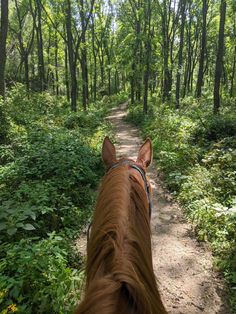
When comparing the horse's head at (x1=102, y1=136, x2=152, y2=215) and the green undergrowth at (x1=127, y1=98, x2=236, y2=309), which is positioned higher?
the horse's head at (x1=102, y1=136, x2=152, y2=215)

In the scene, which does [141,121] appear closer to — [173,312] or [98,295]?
[173,312]

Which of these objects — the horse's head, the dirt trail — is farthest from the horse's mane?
the dirt trail

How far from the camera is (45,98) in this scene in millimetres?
15633

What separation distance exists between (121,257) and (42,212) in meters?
3.29

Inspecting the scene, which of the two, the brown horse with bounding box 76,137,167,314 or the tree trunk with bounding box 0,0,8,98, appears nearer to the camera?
the brown horse with bounding box 76,137,167,314

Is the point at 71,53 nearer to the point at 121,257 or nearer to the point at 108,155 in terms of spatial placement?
the point at 108,155

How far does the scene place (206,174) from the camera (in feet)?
22.2

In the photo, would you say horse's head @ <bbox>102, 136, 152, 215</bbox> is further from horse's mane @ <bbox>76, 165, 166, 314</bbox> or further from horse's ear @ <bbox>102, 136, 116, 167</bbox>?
horse's mane @ <bbox>76, 165, 166, 314</bbox>

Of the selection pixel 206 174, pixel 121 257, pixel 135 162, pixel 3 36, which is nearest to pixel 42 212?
pixel 135 162

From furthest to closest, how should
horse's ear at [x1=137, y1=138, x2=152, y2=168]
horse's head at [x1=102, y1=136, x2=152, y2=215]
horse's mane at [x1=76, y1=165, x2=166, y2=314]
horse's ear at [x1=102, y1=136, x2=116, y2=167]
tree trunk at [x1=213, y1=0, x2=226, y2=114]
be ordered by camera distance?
1. tree trunk at [x1=213, y1=0, x2=226, y2=114]
2. horse's ear at [x1=137, y1=138, x2=152, y2=168]
3. horse's ear at [x1=102, y1=136, x2=116, y2=167]
4. horse's head at [x1=102, y1=136, x2=152, y2=215]
5. horse's mane at [x1=76, y1=165, x2=166, y2=314]

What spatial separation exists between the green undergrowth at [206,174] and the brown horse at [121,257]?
2946 mm

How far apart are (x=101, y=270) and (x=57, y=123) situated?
11382 millimetres

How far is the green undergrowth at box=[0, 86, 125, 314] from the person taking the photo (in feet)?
9.37

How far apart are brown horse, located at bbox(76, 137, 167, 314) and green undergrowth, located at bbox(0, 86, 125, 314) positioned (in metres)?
1.64
